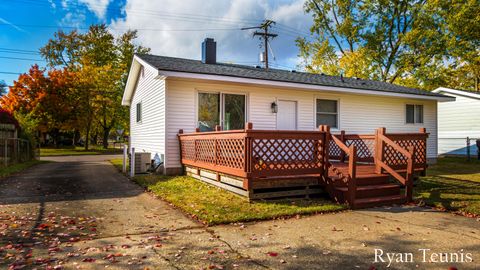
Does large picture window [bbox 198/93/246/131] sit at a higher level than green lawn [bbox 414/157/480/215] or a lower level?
higher

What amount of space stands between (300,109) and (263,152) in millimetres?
6044

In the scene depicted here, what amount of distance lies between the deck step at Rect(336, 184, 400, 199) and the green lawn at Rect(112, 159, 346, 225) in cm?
55

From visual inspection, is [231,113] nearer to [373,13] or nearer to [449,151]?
[449,151]

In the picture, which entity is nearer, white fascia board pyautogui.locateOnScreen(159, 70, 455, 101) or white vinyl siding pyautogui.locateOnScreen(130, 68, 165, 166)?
white fascia board pyautogui.locateOnScreen(159, 70, 455, 101)

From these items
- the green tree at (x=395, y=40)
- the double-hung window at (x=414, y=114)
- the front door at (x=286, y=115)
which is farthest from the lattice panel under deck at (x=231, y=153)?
the green tree at (x=395, y=40)

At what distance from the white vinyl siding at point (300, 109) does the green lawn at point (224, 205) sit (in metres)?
2.76

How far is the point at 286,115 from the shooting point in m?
12.1

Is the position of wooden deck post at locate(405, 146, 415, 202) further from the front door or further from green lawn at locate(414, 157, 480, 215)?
the front door

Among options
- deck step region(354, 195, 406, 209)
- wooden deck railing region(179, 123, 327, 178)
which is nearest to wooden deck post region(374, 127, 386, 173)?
deck step region(354, 195, 406, 209)

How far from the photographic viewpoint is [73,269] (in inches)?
133

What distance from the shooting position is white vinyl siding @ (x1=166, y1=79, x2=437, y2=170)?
10328mm

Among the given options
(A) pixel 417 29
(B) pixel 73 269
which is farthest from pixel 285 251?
(A) pixel 417 29

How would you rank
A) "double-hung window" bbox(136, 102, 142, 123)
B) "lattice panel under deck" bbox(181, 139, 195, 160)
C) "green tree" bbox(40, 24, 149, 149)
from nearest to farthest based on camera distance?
"lattice panel under deck" bbox(181, 139, 195, 160) → "double-hung window" bbox(136, 102, 142, 123) → "green tree" bbox(40, 24, 149, 149)

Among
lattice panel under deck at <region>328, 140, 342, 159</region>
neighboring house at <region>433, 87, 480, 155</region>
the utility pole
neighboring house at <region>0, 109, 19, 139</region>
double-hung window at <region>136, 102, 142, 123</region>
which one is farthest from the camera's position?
the utility pole
